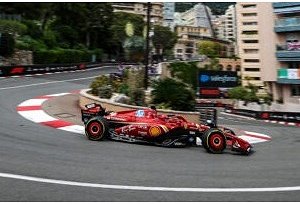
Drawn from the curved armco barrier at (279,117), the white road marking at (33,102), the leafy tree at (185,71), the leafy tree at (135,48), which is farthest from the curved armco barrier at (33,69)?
the leafy tree at (135,48)

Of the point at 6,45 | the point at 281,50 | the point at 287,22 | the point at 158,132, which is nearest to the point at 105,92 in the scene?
the point at 158,132

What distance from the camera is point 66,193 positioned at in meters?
6.95

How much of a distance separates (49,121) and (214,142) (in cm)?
532

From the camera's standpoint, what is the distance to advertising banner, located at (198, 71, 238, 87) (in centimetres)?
5578

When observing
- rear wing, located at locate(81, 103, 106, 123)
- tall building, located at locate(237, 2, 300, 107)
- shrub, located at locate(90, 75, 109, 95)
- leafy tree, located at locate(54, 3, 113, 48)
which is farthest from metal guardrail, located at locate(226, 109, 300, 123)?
leafy tree, located at locate(54, 3, 113, 48)

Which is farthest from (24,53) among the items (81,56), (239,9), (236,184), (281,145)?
(239,9)

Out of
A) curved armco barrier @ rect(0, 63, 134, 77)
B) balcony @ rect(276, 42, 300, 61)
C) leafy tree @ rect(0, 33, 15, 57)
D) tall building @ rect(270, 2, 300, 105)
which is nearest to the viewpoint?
curved armco barrier @ rect(0, 63, 134, 77)

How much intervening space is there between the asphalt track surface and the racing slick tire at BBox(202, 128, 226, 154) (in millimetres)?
196

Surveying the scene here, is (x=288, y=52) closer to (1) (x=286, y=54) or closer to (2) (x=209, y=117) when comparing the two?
(1) (x=286, y=54)

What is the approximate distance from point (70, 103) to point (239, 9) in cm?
7987

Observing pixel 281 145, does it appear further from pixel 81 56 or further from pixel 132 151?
pixel 81 56

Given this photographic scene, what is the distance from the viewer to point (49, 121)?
13805mm

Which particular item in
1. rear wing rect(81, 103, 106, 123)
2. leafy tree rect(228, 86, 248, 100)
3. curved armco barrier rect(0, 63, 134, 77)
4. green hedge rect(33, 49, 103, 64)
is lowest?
leafy tree rect(228, 86, 248, 100)

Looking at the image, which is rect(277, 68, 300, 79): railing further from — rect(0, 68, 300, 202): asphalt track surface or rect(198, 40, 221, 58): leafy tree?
rect(198, 40, 221, 58): leafy tree
